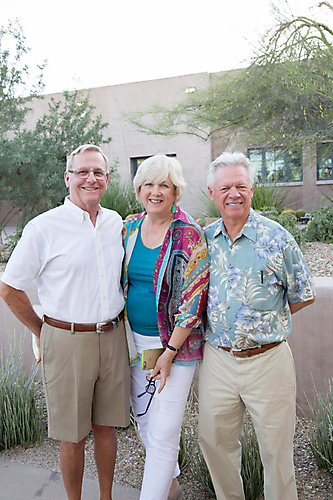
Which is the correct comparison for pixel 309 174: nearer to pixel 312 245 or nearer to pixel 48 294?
pixel 312 245

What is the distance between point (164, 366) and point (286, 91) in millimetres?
5775

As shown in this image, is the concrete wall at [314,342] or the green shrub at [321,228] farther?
the green shrub at [321,228]

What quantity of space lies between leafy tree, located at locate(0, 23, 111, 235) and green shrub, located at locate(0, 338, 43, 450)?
4.74 metres

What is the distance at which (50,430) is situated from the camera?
2.26 meters

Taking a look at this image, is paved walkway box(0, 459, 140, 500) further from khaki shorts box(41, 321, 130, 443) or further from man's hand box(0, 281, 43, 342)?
man's hand box(0, 281, 43, 342)

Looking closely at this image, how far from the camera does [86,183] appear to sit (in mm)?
2277

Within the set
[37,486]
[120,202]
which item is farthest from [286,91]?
[37,486]

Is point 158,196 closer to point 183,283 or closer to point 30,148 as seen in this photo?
point 183,283

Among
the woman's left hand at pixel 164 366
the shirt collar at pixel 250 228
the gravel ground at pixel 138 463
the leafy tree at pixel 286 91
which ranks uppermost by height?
the leafy tree at pixel 286 91

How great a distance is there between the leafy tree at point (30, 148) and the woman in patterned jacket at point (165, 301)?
5.59 metres

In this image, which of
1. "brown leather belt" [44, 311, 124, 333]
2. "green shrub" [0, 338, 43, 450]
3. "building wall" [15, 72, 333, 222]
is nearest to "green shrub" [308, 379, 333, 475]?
"brown leather belt" [44, 311, 124, 333]

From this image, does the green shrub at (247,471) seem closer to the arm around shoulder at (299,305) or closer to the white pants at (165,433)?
the white pants at (165,433)

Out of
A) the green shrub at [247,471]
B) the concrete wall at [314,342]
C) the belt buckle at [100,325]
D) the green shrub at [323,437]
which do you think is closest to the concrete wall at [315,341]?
the concrete wall at [314,342]

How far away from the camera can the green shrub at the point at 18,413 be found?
10.4 ft
